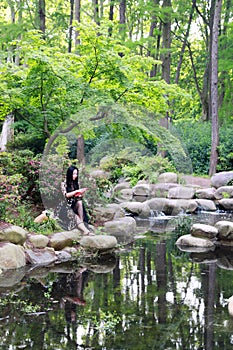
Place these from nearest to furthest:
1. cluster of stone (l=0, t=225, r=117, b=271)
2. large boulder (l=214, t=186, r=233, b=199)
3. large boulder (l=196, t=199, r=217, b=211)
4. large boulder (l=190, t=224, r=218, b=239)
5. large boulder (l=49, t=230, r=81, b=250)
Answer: cluster of stone (l=0, t=225, r=117, b=271) < large boulder (l=49, t=230, r=81, b=250) < large boulder (l=190, t=224, r=218, b=239) < large boulder (l=196, t=199, r=217, b=211) < large boulder (l=214, t=186, r=233, b=199)

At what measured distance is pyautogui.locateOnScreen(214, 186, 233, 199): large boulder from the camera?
1503cm

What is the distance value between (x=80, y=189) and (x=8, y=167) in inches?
59.3

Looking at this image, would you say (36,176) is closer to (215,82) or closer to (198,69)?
(215,82)

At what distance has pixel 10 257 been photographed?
712cm

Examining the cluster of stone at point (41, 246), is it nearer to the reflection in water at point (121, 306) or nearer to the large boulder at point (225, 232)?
the reflection in water at point (121, 306)

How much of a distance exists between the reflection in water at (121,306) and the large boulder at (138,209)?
16.3 ft

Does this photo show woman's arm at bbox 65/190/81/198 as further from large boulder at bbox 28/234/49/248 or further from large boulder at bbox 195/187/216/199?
large boulder at bbox 195/187/216/199

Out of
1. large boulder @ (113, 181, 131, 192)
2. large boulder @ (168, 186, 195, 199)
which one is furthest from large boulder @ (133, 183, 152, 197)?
large boulder @ (168, 186, 195, 199)

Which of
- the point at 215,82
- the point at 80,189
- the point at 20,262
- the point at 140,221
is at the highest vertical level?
the point at 215,82

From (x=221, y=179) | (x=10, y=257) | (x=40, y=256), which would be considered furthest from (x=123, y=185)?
(x=10, y=257)

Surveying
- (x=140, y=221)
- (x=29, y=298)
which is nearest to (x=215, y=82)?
(x=140, y=221)

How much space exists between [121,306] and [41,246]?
2.66 m

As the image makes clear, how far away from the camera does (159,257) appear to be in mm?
8305

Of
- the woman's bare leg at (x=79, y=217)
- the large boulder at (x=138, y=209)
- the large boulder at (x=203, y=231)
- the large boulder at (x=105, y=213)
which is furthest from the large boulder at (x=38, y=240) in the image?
the large boulder at (x=138, y=209)
